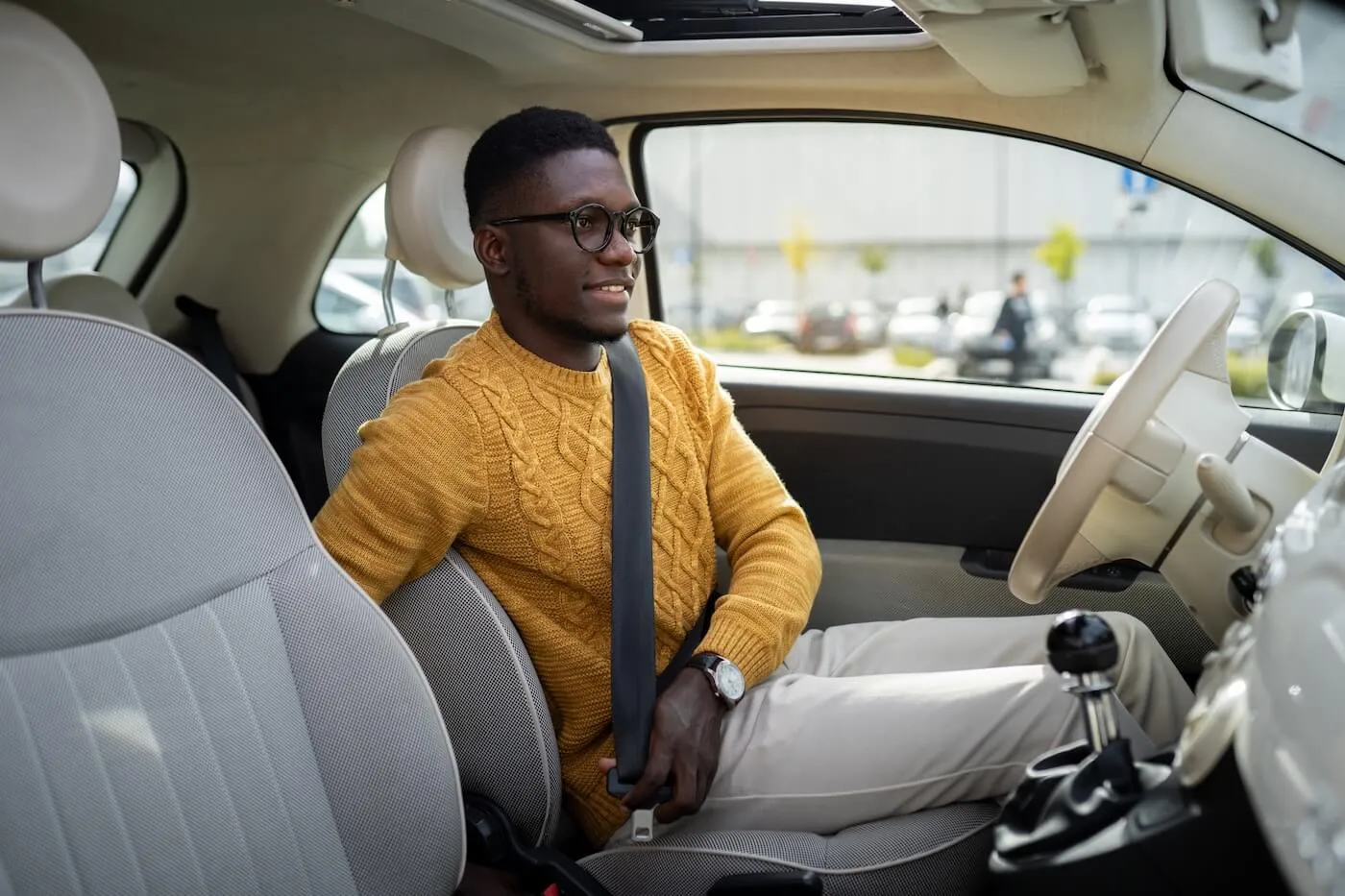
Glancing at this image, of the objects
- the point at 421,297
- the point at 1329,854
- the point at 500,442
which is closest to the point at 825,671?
the point at 500,442

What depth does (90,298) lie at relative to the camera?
7.83 ft

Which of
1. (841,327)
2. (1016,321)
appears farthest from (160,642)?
(841,327)

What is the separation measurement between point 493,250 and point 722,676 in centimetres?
68

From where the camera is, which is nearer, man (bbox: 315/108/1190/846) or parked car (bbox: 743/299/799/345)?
man (bbox: 315/108/1190/846)

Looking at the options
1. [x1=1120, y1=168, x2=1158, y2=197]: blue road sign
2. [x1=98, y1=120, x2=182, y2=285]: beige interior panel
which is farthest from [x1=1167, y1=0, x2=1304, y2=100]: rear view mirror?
[x1=98, y1=120, x2=182, y2=285]: beige interior panel

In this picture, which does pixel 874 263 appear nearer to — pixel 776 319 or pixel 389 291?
pixel 776 319

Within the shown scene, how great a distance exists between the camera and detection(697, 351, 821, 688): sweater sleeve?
66.4 inches

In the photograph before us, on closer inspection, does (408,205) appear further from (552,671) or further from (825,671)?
(825,671)

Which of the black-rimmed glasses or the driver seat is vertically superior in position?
the black-rimmed glasses

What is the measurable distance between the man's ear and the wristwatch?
0.61m

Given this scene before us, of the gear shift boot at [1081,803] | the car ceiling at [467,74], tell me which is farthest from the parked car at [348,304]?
the gear shift boot at [1081,803]

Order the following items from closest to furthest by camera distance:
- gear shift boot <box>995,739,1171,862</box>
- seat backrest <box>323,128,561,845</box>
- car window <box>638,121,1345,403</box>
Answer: gear shift boot <box>995,739,1171,862</box>
seat backrest <box>323,128,561,845</box>
car window <box>638,121,1345,403</box>

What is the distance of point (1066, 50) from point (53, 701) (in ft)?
4.78

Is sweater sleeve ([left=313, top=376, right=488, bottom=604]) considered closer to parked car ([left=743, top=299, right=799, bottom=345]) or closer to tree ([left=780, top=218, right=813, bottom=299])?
parked car ([left=743, top=299, right=799, bottom=345])
